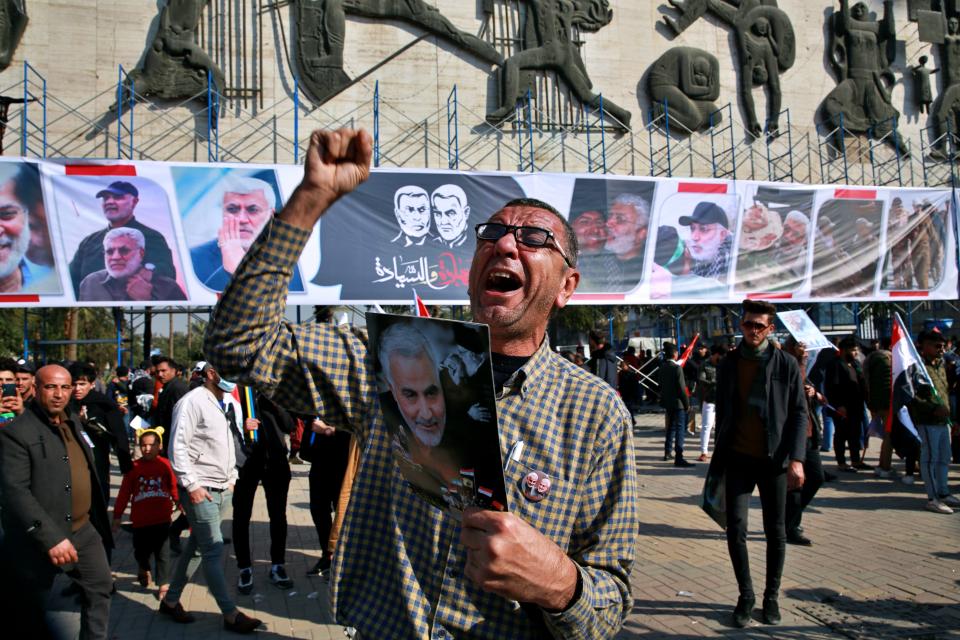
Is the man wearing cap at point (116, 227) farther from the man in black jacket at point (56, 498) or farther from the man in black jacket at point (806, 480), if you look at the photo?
the man in black jacket at point (806, 480)

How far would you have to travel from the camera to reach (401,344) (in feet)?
3.98

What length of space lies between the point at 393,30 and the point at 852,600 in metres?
15.2

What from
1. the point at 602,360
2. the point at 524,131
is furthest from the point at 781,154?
the point at 602,360

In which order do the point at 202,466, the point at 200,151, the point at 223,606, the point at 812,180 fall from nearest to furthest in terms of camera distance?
the point at 223,606
the point at 202,466
the point at 200,151
the point at 812,180

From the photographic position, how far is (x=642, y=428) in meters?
13.8

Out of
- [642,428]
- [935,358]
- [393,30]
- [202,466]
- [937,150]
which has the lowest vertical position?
[642,428]

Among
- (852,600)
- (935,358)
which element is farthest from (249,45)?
(852,600)

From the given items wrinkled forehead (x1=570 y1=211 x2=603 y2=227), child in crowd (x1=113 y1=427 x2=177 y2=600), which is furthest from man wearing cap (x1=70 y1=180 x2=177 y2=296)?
wrinkled forehead (x1=570 y1=211 x2=603 y2=227)

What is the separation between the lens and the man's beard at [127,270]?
11.4 metres

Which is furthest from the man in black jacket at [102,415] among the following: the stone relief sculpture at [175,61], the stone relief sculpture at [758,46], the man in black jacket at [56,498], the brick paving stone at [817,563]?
the stone relief sculpture at [758,46]

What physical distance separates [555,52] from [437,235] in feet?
21.6

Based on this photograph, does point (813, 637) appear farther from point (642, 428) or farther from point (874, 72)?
point (874, 72)

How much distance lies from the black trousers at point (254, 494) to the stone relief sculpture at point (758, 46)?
16902mm

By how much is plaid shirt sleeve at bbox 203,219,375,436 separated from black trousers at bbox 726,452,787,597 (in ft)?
11.0
